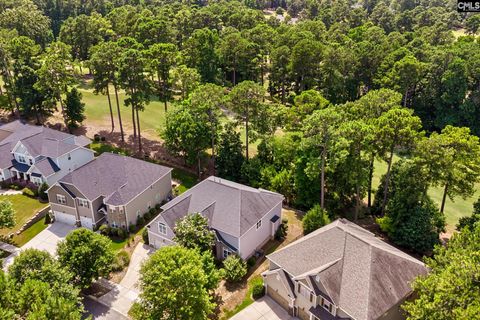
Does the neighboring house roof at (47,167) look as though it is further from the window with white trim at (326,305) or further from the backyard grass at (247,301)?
the window with white trim at (326,305)

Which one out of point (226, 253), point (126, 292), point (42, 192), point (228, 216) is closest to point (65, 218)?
point (42, 192)

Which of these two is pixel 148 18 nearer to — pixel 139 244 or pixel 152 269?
pixel 139 244

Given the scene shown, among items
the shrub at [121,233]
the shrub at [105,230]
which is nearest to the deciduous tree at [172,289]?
the shrub at [121,233]

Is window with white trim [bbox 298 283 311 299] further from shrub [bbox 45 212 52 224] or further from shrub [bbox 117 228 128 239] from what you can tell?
shrub [bbox 45 212 52 224]

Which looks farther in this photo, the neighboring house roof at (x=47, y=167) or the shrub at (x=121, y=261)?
the neighboring house roof at (x=47, y=167)

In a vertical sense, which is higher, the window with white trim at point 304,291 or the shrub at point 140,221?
the window with white trim at point 304,291

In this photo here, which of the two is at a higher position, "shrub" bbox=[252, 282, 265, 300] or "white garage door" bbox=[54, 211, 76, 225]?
"white garage door" bbox=[54, 211, 76, 225]

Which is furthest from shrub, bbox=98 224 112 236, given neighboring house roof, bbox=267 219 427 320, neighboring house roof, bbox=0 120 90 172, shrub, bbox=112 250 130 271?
neighboring house roof, bbox=267 219 427 320
